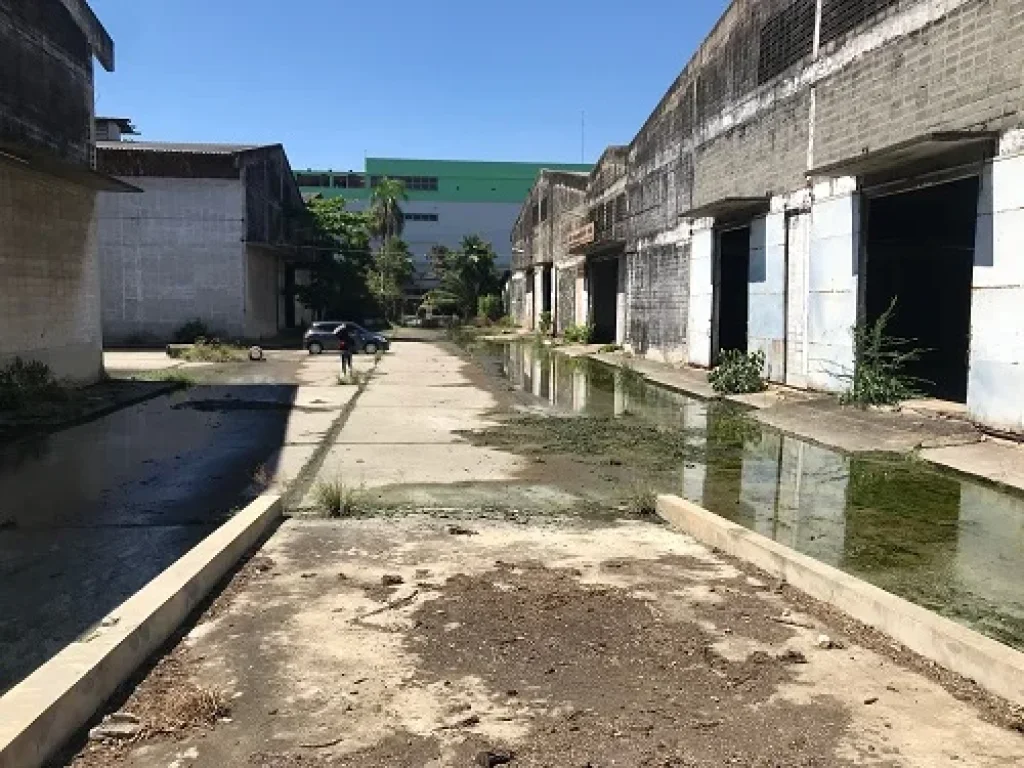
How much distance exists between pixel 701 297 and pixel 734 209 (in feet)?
11.9

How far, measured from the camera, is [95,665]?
154 inches

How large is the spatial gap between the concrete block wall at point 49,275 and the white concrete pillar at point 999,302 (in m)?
16.3

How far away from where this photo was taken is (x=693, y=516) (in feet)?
24.2

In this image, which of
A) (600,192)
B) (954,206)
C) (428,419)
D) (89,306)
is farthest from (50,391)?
(600,192)

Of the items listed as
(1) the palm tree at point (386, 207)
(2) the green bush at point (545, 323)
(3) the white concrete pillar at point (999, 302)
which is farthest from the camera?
(1) the palm tree at point (386, 207)

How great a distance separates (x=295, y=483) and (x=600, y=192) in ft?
98.4

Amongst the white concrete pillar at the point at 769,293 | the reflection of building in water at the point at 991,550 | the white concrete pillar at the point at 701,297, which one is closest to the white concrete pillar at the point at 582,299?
the white concrete pillar at the point at 701,297

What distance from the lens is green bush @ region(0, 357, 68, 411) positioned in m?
14.9

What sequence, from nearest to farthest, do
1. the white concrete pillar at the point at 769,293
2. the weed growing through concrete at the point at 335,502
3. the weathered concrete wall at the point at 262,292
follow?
the weed growing through concrete at the point at 335,502, the white concrete pillar at the point at 769,293, the weathered concrete wall at the point at 262,292

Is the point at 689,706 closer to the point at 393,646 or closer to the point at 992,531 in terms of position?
the point at 393,646

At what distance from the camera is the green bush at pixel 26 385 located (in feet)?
48.8

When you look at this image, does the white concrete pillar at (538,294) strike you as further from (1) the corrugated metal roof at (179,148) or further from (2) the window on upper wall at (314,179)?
(2) the window on upper wall at (314,179)

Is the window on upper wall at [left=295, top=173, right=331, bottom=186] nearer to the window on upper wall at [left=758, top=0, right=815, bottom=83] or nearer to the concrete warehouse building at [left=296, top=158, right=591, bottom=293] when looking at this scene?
the concrete warehouse building at [left=296, top=158, right=591, bottom=293]

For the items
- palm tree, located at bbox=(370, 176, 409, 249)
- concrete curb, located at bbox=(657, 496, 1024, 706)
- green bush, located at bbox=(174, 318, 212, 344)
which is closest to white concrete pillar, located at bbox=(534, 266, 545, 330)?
palm tree, located at bbox=(370, 176, 409, 249)
